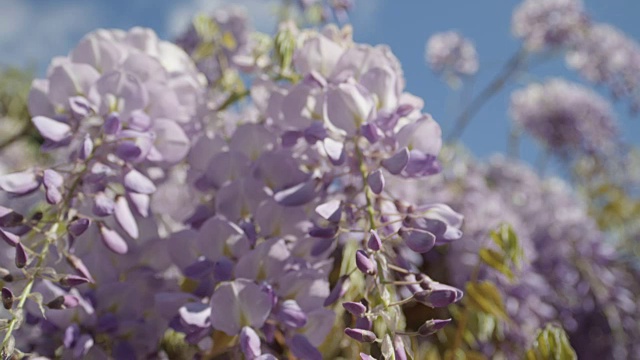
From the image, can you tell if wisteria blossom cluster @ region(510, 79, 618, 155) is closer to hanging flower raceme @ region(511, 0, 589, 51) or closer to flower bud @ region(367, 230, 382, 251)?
hanging flower raceme @ region(511, 0, 589, 51)

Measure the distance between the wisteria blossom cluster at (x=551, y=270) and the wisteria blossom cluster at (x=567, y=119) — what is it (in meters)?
0.61

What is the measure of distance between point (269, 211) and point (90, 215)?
9cm

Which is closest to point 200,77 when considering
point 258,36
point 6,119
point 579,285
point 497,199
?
point 258,36

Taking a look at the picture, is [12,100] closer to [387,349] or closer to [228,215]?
[228,215]

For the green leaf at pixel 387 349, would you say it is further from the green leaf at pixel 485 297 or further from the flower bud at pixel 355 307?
the green leaf at pixel 485 297

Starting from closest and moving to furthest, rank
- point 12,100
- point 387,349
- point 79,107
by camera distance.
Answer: point 387,349 < point 79,107 < point 12,100

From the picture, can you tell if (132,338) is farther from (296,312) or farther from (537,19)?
(537,19)

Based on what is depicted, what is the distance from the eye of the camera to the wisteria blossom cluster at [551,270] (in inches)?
25.8

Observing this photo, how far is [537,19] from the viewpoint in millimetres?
1613

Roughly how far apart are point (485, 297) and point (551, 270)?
44cm

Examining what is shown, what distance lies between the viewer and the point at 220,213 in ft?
1.11

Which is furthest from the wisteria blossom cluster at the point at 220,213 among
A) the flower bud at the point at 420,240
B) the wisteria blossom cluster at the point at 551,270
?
the wisteria blossom cluster at the point at 551,270

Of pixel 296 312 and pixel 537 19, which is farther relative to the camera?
pixel 537 19

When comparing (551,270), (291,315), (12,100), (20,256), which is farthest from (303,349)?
(12,100)
